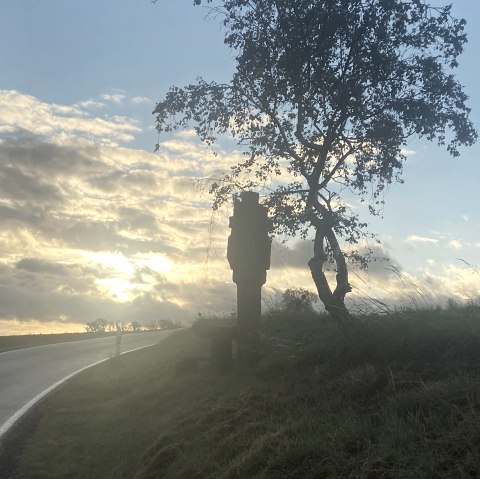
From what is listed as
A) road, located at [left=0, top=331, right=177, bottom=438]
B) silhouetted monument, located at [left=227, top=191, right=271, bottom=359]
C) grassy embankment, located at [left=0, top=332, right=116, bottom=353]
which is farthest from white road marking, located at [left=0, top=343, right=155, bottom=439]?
grassy embankment, located at [left=0, top=332, right=116, bottom=353]

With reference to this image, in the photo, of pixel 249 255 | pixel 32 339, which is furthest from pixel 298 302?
pixel 32 339

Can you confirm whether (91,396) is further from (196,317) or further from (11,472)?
(196,317)

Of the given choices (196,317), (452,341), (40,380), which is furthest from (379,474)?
(196,317)

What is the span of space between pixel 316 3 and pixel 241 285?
24.4 ft

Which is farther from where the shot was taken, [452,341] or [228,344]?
[228,344]

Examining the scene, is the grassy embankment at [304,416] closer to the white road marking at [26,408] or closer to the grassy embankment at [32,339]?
the white road marking at [26,408]

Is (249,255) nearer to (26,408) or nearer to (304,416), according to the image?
(26,408)

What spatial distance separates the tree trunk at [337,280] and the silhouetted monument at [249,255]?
1909 mm

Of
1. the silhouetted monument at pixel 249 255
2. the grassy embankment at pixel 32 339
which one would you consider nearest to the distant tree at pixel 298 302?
the silhouetted monument at pixel 249 255

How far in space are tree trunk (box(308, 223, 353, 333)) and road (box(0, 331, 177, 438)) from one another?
24.2ft

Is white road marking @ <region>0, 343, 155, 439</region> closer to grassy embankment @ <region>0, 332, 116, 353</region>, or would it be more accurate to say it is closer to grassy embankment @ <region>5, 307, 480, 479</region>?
grassy embankment @ <region>5, 307, 480, 479</region>

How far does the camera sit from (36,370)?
19922 mm

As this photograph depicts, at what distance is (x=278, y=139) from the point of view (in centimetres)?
1452

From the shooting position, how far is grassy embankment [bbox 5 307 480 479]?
5.67m
